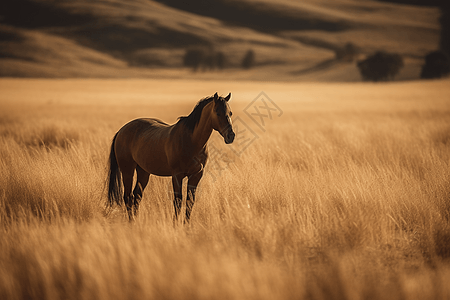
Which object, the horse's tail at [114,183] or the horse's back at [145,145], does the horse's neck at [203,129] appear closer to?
the horse's back at [145,145]

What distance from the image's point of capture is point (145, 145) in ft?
14.0

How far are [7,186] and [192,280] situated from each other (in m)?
4.02

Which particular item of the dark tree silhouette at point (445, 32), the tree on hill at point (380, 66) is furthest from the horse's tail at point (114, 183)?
the dark tree silhouette at point (445, 32)

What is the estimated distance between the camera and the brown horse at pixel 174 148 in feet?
12.4

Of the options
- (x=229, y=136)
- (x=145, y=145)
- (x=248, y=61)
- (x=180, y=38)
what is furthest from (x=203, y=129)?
(x=180, y=38)

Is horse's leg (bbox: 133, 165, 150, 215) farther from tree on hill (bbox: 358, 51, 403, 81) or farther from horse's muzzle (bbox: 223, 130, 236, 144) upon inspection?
tree on hill (bbox: 358, 51, 403, 81)

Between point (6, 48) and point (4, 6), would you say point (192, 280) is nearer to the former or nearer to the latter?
point (6, 48)

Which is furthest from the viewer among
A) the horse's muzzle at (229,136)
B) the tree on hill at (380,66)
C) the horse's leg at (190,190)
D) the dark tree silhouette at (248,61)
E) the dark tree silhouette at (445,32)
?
the dark tree silhouette at (445,32)

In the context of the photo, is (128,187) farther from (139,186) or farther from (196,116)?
(196,116)

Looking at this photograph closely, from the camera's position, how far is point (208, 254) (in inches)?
119

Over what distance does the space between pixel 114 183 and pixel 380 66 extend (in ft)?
265

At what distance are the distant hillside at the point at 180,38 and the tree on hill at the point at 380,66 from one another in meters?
5.37

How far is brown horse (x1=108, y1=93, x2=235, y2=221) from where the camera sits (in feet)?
12.4

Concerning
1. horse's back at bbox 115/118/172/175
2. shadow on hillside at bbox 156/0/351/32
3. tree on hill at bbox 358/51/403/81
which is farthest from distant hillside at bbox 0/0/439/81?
horse's back at bbox 115/118/172/175
